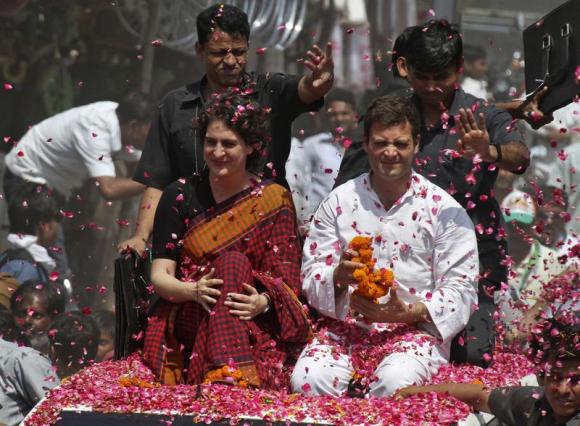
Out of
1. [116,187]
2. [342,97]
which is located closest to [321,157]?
[342,97]

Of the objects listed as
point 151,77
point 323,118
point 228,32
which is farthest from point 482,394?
point 151,77

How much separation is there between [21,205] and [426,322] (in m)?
4.51

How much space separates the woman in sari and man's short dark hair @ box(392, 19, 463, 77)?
2.47 ft

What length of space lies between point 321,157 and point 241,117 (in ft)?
9.43

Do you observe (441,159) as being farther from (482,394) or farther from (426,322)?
(482,394)

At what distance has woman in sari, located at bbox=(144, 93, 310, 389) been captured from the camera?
232 inches

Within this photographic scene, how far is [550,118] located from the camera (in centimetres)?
651

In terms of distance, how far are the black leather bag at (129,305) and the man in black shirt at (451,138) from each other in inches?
40.9

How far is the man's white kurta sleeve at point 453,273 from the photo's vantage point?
592cm

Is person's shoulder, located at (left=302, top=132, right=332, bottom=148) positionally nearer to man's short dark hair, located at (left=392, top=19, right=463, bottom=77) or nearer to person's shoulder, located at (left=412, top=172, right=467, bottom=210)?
man's short dark hair, located at (left=392, top=19, right=463, bottom=77)

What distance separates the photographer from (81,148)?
Result: 992cm

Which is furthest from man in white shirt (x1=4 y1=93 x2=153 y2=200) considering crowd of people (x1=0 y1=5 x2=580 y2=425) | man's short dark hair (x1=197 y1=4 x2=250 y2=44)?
man's short dark hair (x1=197 y1=4 x2=250 y2=44)

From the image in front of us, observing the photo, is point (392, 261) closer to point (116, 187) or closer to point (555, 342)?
point (555, 342)

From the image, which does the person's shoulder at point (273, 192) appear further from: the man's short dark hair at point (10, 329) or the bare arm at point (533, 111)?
the man's short dark hair at point (10, 329)
